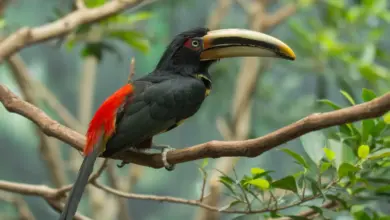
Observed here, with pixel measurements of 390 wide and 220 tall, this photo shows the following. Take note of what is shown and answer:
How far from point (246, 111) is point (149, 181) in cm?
212

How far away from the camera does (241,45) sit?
70.9 inches

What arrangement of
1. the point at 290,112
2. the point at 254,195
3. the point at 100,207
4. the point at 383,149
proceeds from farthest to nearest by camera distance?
the point at 290,112 → the point at 100,207 → the point at 254,195 → the point at 383,149

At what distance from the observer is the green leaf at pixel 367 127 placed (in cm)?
154

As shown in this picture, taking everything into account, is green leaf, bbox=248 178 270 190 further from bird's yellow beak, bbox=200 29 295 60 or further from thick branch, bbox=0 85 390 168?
bird's yellow beak, bbox=200 29 295 60

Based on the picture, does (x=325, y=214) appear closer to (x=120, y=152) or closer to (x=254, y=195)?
(x=254, y=195)

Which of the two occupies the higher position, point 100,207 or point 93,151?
point 93,151

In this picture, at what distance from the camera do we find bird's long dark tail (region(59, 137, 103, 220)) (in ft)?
4.85

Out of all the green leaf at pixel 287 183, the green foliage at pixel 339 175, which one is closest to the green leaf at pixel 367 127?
the green foliage at pixel 339 175

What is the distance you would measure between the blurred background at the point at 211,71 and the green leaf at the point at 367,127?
189 mm

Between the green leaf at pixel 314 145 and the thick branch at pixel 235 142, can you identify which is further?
the green leaf at pixel 314 145

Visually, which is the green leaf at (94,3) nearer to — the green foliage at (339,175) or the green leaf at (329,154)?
the green foliage at (339,175)

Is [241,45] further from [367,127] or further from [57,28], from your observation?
[57,28]

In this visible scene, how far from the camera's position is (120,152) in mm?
1634

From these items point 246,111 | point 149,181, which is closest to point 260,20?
point 246,111
